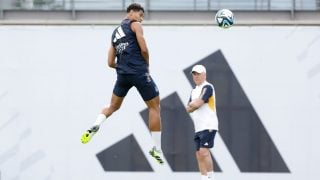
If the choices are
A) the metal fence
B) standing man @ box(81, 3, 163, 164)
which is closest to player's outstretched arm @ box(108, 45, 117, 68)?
standing man @ box(81, 3, 163, 164)

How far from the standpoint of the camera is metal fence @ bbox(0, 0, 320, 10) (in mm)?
19984

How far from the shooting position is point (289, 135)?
20.1 metres

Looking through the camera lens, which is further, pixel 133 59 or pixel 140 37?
pixel 133 59

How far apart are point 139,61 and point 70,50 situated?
773cm

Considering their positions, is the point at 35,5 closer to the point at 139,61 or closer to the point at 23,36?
the point at 23,36

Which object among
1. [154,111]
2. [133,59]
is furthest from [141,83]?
[154,111]

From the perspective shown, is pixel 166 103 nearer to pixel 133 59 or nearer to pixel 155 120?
pixel 155 120

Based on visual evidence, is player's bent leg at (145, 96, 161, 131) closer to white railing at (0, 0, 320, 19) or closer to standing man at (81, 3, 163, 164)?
standing man at (81, 3, 163, 164)

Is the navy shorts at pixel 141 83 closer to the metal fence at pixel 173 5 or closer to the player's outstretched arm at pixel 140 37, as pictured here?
the player's outstretched arm at pixel 140 37

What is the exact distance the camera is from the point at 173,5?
792 inches

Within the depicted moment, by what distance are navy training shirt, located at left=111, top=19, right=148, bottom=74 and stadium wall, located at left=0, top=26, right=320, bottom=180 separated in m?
7.23

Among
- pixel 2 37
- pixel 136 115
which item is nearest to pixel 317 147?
pixel 136 115

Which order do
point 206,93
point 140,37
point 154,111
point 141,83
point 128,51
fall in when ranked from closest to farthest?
1. point 140,37
2. point 128,51
3. point 141,83
4. point 154,111
5. point 206,93

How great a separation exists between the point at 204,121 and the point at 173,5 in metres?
6.57
